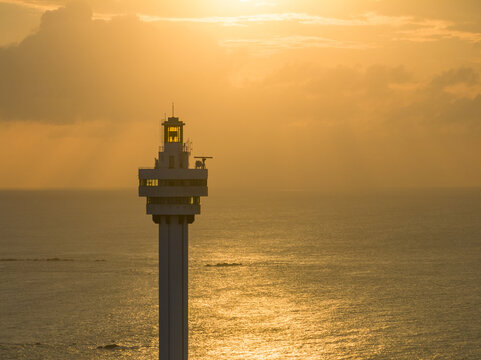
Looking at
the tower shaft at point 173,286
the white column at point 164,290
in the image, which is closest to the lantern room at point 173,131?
the tower shaft at point 173,286

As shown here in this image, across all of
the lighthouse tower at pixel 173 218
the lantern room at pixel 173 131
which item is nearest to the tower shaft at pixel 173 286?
the lighthouse tower at pixel 173 218

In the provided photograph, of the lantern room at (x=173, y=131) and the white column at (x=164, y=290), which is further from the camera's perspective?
the lantern room at (x=173, y=131)

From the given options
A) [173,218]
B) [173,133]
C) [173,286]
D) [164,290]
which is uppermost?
[173,133]

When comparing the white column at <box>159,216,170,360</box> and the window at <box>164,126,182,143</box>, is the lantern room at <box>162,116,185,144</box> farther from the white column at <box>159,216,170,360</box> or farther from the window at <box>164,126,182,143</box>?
the white column at <box>159,216,170,360</box>

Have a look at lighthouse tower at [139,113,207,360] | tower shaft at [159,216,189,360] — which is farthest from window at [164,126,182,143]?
tower shaft at [159,216,189,360]

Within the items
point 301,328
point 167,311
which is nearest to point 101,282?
point 301,328

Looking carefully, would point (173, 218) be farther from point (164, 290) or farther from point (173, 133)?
point (173, 133)

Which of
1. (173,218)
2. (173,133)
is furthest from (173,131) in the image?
(173,218)

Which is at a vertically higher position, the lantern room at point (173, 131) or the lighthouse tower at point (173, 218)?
the lantern room at point (173, 131)

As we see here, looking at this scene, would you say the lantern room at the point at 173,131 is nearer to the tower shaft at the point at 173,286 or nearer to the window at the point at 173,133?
the window at the point at 173,133
